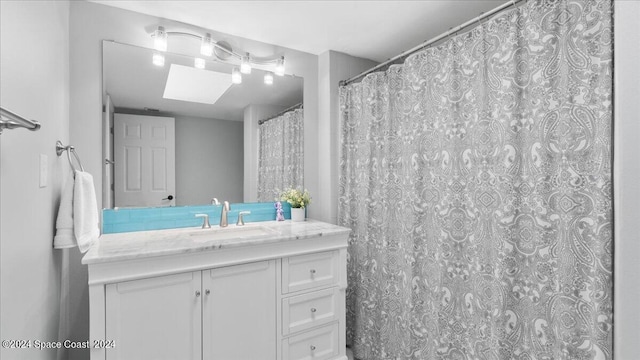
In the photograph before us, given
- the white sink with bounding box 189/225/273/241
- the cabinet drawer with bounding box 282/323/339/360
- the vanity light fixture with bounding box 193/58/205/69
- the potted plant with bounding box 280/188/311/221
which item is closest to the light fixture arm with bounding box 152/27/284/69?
the vanity light fixture with bounding box 193/58/205/69

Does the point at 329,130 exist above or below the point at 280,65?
below

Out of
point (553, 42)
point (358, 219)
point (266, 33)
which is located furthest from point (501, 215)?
point (266, 33)

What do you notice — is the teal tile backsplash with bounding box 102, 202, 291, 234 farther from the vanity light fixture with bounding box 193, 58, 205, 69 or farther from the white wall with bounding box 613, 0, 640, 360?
the white wall with bounding box 613, 0, 640, 360

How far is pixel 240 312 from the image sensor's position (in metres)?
1.64

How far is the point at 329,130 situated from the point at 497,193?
4.52 feet

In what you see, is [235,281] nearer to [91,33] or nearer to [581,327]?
[581,327]

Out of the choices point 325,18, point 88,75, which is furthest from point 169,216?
point 325,18

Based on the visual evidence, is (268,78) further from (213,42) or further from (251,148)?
(251,148)

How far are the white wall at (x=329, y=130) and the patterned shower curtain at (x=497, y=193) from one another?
0.37 metres

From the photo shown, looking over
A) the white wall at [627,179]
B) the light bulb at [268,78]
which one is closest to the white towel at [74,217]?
the light bulb at [268,78]

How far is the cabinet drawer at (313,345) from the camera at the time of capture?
1.79m

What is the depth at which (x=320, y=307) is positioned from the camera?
1892 mm

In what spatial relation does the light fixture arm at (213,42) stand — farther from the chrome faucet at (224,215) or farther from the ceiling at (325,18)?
the chrome faucet at (224,215)

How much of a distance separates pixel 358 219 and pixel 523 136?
4.01ft
